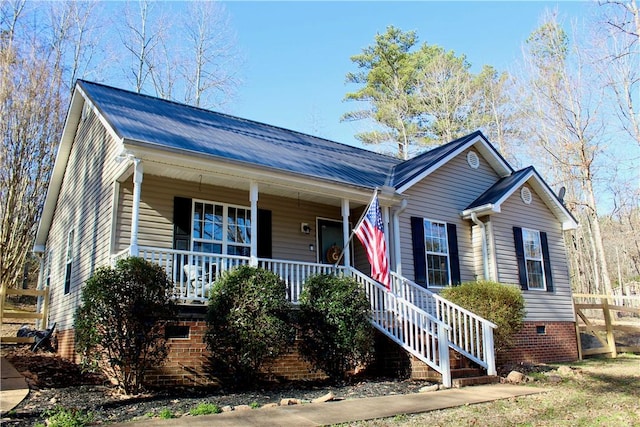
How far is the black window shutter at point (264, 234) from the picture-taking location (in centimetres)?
1084

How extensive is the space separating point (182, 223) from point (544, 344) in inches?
383

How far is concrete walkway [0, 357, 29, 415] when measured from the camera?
6277 millimetres

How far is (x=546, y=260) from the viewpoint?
14305mm

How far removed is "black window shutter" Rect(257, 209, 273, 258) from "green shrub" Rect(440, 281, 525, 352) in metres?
3.87

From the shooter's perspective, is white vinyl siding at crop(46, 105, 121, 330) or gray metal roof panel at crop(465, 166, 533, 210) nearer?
white vinyl siding at crop(46, 105, 121, 330)

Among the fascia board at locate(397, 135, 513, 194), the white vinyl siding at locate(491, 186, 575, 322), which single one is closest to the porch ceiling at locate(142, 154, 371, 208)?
the fascia board at locate(397, 135, 513, 194)

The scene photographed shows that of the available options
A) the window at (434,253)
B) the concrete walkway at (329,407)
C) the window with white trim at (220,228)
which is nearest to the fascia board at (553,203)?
the window at (434,253)

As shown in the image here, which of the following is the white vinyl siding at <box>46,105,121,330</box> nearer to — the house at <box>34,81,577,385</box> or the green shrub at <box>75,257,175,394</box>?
the house at <box>34,81,577,385</box>

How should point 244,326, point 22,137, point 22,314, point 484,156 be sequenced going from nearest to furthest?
point 244,326 → point 22,314 → point 484,156 → point 22,137

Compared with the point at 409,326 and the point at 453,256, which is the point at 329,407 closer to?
the point at 409,326

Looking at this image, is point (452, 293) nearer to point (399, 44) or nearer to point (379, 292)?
point (379, 292)

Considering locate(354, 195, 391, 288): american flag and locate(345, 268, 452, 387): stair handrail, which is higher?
locate(354, 195, 391, 288): american flag

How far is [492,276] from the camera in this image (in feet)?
42.5

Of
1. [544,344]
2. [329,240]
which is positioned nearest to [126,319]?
[329,240]
